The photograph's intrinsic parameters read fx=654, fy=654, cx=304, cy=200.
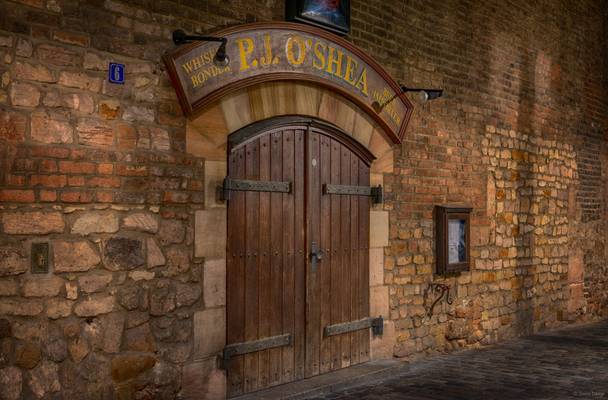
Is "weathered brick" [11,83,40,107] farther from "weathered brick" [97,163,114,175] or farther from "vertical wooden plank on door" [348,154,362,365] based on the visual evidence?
"vertical wooden plank on door" [348,154,362,365]

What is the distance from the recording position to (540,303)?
870cm

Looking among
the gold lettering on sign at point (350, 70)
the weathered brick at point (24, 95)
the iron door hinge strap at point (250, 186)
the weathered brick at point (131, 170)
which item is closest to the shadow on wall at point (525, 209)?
the gold lettering on sign at point (350, 70)

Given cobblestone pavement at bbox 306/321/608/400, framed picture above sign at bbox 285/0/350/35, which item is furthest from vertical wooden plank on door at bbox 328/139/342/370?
framed picture above sign at bbox 285/0/350/35

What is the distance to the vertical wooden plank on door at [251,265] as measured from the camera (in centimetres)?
501

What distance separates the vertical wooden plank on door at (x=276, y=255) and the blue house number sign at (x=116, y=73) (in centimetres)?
137

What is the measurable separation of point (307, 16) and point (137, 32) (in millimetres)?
1610

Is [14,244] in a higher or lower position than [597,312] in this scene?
higher

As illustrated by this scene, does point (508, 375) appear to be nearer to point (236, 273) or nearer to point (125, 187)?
point (236, 273)

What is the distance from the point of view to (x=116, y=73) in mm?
4203

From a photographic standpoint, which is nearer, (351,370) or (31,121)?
(31,121)

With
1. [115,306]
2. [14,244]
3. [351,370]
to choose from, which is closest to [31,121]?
[14,244]

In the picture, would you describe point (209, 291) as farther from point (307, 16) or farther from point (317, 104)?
point (307, 16)

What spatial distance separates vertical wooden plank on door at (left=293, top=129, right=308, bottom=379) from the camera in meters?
5.40

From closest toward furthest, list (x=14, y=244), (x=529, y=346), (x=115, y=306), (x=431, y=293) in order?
(x=14, y=244)
(x=115, y=306)
(x=431, y=293)
(x=529, y=346)
